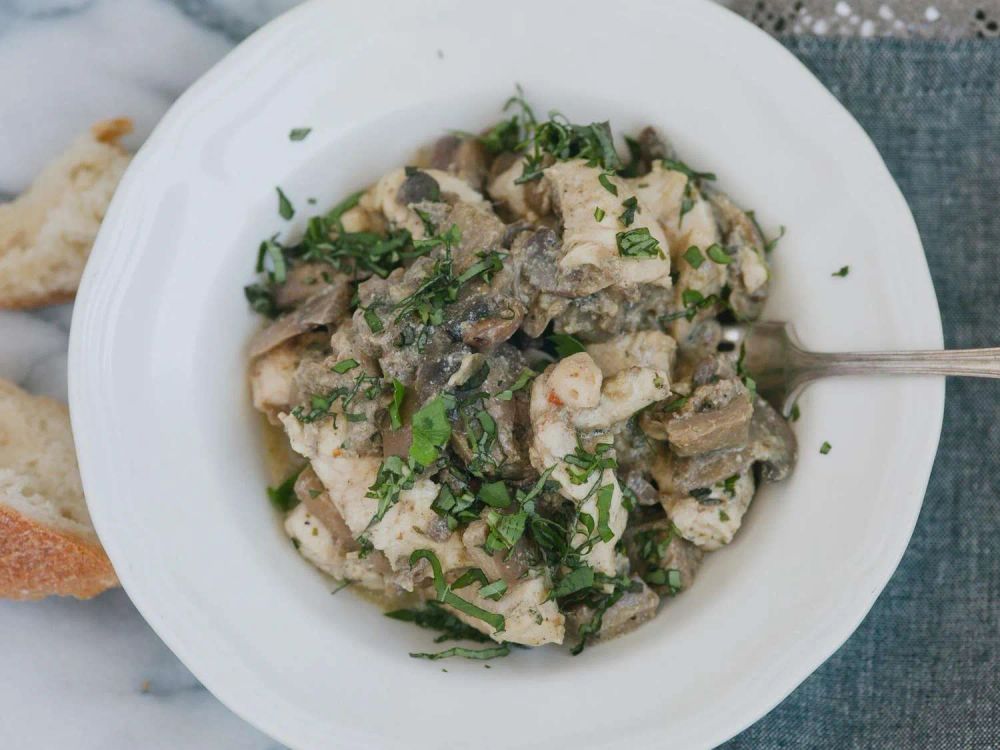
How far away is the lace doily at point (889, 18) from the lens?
3.14m

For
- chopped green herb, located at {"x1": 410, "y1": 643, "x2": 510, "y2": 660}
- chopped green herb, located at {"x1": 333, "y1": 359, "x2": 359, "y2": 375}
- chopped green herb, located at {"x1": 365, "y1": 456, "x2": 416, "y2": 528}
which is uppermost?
chopped green herb, located at {"x1": 333, "y1": 359, "x2": 359, "y2": 375}

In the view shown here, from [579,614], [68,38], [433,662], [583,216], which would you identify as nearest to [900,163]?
[583,216]

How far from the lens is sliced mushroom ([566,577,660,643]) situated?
8.67 ft

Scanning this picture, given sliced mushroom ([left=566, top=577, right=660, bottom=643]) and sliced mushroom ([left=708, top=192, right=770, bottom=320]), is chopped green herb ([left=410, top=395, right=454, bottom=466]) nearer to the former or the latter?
sliced mushroom ([left=566, top=577, right=660, bottom=643])

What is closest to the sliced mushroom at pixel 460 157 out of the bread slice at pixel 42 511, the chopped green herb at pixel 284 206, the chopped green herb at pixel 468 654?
the chopped green herb at pixel 284 206

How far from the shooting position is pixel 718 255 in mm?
2670

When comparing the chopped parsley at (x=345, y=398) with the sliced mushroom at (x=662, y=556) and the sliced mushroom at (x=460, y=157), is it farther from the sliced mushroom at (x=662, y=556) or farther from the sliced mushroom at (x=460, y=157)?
the sliced mushroom at (x=662, y=556)

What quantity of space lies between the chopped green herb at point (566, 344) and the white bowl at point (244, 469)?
1.99 feet

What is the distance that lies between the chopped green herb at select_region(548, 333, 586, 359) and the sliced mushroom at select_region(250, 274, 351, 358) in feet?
1.95

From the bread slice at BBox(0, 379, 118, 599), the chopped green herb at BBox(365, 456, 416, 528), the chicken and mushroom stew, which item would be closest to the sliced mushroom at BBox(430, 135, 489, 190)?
the chicken and mushroom stew

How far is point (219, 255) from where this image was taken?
9.14 ft

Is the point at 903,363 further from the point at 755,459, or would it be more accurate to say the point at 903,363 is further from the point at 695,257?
the point at 695,257

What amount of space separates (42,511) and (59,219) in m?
0.96

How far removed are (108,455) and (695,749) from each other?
1.71 m
